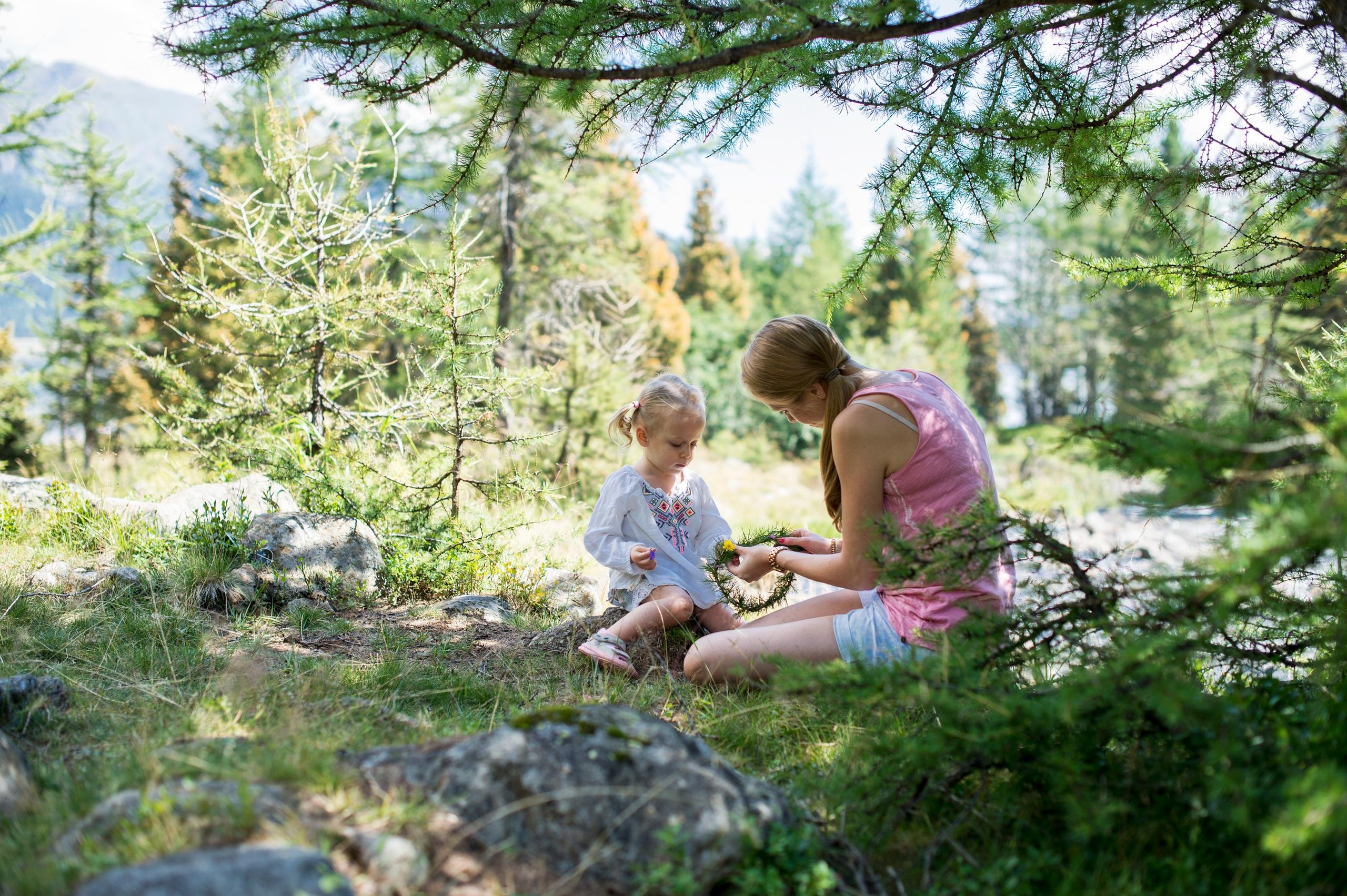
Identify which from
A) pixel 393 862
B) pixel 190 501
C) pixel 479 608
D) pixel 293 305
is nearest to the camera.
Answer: pixel 393 862

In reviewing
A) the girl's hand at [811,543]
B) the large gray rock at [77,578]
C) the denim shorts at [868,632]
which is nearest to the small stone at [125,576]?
the large gray rock at [77,578]

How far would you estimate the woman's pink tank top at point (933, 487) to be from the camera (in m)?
2.76

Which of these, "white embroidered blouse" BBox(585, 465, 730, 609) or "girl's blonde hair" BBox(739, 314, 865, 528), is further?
"white embroidered blouse" BBox(585, 465, 730, 609)

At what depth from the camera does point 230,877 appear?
1358 millimetres

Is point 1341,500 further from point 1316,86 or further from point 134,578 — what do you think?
point 134,578

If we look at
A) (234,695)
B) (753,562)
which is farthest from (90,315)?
(753,562)

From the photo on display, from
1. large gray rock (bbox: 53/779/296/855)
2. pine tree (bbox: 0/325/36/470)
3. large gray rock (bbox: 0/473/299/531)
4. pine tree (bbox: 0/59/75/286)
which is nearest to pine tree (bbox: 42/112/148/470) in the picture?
pine tree (bbox: 0/325/36/470)

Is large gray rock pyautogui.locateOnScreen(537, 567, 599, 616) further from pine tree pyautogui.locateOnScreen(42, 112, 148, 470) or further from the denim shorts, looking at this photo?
pine tree pyautogui.locateOnScreen(42, 112, 148, 470)

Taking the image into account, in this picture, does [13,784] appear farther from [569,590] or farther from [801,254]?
[801,254]

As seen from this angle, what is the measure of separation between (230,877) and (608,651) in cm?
205

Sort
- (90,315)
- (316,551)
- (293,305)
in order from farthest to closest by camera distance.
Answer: (90,315), (293,305), (316,551)

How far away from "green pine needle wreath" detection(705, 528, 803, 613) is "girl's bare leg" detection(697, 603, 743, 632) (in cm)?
5

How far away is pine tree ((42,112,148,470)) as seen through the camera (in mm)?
17172

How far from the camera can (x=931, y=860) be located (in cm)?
190
